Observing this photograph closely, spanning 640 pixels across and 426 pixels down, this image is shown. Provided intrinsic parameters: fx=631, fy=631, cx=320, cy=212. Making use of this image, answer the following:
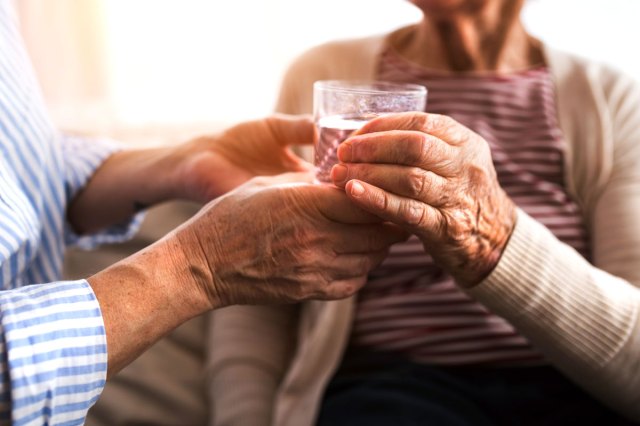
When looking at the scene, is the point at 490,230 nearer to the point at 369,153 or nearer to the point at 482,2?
the point at 369,153

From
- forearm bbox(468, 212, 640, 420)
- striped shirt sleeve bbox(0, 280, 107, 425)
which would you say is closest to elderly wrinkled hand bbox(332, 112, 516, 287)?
forearm bbox(468, 212, 640, 420)

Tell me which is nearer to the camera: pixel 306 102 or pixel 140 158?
pixel 140 158

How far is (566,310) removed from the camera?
0.95 meters

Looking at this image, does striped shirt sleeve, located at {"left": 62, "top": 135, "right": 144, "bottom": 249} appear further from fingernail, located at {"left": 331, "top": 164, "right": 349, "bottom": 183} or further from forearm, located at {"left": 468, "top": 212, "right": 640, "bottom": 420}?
forearm, located at {"left": 468, "top": 212, "right": 640, "bottom": 420}

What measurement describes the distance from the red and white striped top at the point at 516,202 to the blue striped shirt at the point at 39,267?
20.2 inches

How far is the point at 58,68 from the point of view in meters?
1.91

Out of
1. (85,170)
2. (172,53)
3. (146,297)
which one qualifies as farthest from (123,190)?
(172,53)

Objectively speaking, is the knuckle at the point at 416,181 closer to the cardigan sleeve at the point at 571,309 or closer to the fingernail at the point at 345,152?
the fingernail at the point at 345,152

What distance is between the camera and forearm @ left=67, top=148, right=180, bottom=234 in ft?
3.53

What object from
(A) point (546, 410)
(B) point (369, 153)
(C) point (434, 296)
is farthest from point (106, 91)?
(A) point (546, 410)

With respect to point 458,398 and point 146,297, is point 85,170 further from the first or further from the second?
point 458,398

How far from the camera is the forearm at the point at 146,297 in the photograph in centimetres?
72

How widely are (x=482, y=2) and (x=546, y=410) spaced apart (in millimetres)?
787

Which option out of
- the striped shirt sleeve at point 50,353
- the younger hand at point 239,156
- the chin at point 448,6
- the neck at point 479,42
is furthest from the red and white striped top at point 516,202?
the striped shirt sleeve at point 50,353
